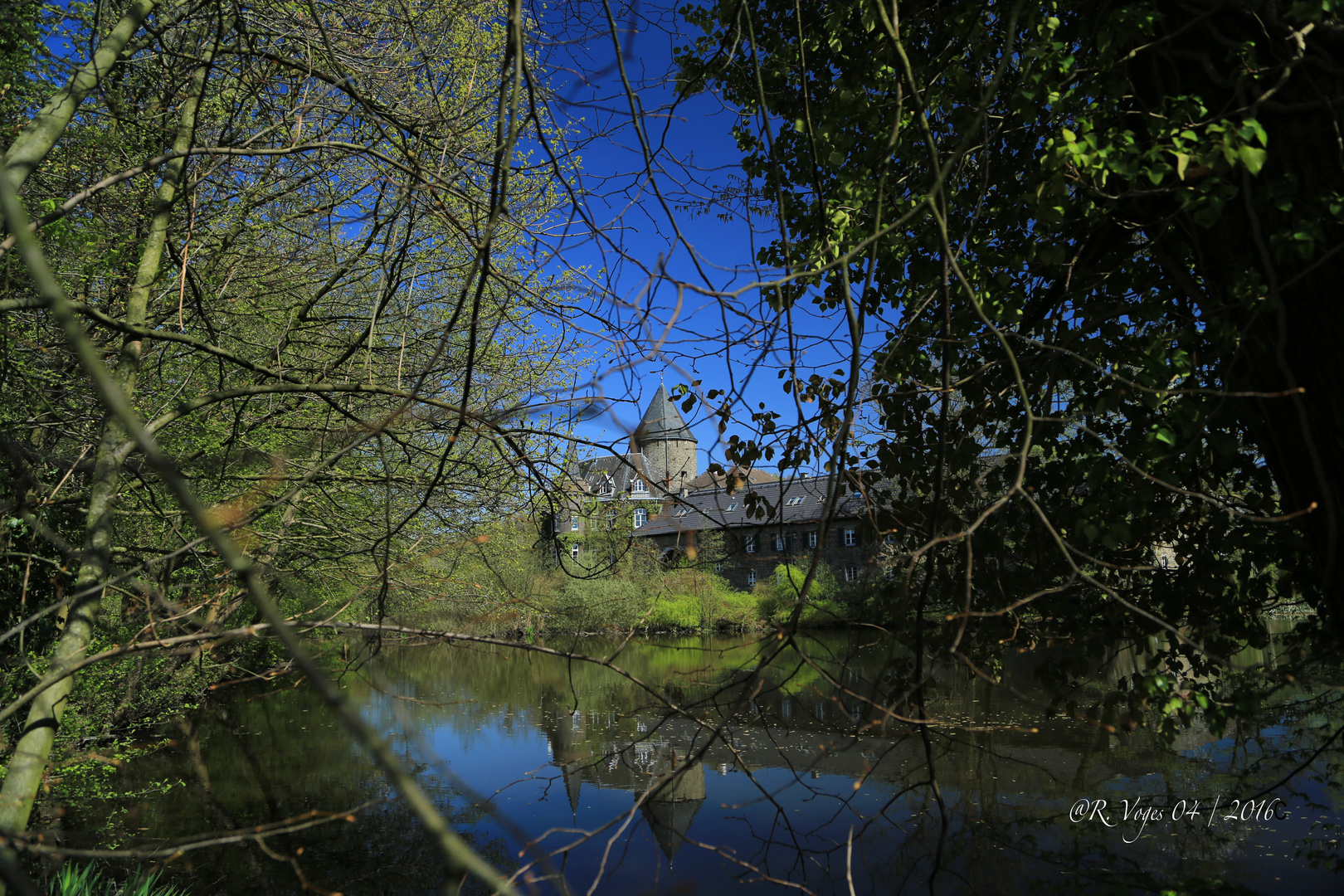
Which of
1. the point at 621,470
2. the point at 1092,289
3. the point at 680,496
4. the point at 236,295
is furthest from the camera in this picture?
the point at 236,295

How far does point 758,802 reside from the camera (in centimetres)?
537

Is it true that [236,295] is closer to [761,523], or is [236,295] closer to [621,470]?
[621,470]

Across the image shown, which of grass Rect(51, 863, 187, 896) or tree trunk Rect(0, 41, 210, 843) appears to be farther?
grass Rect(51, 863, 187, 896)

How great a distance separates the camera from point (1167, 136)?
7.94 ft

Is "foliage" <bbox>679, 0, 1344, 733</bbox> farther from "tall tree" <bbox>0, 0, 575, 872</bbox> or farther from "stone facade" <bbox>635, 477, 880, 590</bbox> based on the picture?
"tall tree" <bbox>0, 0, 575, 872</bbox>

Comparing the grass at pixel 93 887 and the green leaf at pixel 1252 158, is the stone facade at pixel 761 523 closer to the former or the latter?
the green leaf at pixel 1252 158

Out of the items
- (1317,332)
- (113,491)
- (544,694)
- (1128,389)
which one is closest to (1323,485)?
(1317,332)

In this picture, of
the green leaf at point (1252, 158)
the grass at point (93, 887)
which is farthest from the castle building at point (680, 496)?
the grass at point (93, 887)

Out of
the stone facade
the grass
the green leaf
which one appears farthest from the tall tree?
the green leaf

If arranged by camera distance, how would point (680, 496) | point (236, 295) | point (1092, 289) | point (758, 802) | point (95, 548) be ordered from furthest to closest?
point (758, 802) < point (236, 295) < point (1092, 289) < point (95, 548) < point (680, 496)

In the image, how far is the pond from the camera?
5.19 m

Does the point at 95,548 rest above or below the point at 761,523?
below

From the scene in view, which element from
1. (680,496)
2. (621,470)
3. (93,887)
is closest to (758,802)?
(621,470)

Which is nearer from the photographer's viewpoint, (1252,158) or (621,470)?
(1252,158)
